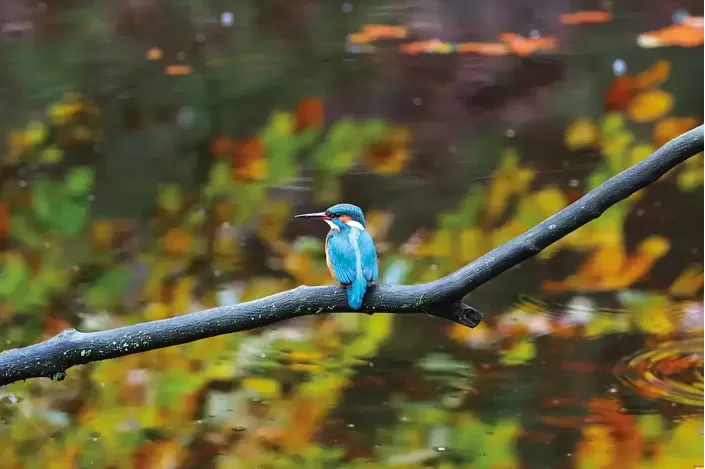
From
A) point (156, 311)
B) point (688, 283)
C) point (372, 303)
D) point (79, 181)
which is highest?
point (372, 303)

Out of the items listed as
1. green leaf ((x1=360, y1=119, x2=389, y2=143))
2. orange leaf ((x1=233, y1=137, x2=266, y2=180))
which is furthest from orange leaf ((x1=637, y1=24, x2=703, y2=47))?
orange leaf ((x1=233, y1=137, x2=266, y2=180))

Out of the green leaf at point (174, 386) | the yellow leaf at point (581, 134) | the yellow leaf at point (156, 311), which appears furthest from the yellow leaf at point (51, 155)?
the yellow leaf at point (581, 134)

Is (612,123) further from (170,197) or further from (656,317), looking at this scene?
(170,197)

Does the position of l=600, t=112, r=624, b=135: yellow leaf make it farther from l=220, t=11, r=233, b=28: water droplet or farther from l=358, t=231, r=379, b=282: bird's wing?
l=358, t=231, r=379, b=282: bird's wing

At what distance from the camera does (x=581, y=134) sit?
3762mm

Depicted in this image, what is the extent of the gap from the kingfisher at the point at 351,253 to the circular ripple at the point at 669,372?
36.0 inches

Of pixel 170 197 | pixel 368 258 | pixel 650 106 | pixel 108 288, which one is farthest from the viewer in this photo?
pixel 650 106

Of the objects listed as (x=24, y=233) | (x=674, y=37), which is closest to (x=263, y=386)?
(x=24, y=233)

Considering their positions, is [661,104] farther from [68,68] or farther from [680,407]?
[68,68]

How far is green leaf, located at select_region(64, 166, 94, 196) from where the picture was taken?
3195mm

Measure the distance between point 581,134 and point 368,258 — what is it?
8.71 feet

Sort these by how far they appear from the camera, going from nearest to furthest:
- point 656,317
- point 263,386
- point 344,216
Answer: point 344,216
point 263,386
point 656,317

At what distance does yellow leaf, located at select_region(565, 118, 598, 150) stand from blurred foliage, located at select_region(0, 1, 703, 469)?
2 cm

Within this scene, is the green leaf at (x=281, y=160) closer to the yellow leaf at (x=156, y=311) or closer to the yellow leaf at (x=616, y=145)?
the yellow leaf at (x=156, y=311)
